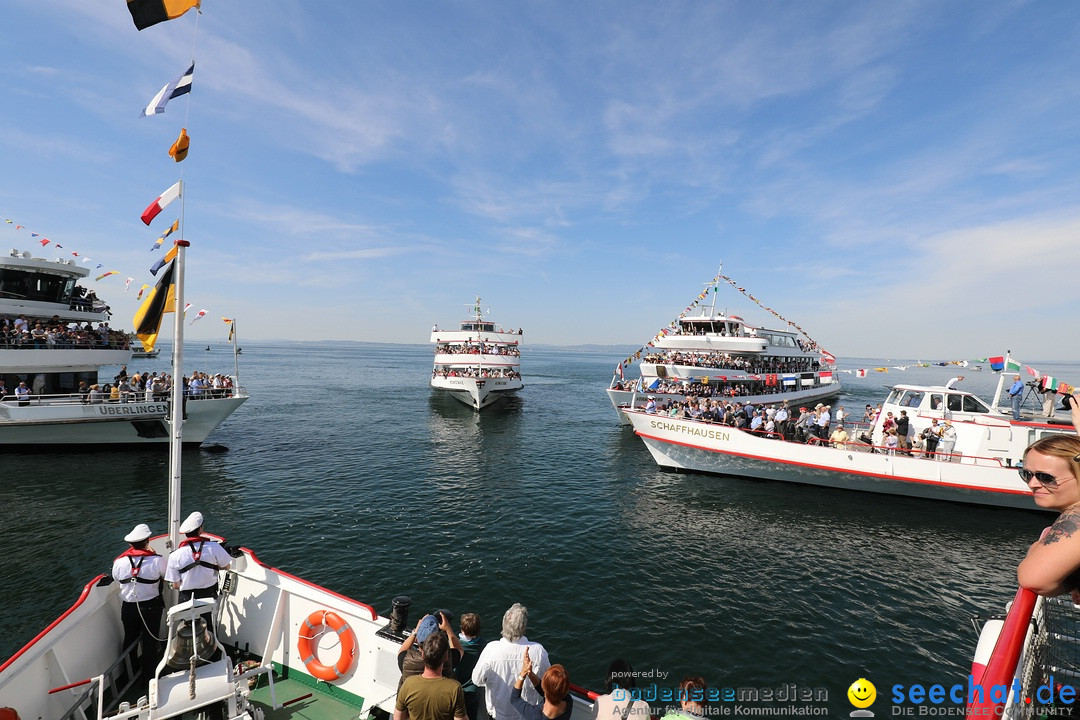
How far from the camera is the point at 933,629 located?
10.0 metres

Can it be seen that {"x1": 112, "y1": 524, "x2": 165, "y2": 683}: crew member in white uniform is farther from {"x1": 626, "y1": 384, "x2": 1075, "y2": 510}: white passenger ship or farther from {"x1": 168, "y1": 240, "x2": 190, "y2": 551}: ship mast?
{"x1": 626, "y1": 384, "x2": 1075, "y2": 510}: white passenger ship

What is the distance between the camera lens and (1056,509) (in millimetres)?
2373

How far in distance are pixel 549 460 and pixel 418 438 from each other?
9.40 metres

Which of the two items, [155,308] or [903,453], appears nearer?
[155,308]

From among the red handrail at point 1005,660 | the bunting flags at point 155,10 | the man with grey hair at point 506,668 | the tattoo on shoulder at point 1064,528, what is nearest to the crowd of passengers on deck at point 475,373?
the bunting flags at point 155,10

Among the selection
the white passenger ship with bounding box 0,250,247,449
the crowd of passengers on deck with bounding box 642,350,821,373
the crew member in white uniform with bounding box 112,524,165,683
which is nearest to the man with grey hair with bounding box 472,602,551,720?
the crew member in white uniform with bounding box 112,524,165,683

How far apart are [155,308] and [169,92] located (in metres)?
3.50

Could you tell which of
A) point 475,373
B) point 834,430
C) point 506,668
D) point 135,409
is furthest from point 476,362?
point 506,668

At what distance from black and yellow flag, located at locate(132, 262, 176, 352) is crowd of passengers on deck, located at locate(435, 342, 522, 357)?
35.5 metres

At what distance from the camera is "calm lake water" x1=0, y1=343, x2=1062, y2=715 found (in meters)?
9.36

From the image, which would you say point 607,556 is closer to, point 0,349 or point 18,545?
point 18,545

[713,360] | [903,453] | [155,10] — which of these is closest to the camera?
[155,10]

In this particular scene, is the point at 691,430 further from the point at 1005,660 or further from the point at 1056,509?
the point at 1056,509

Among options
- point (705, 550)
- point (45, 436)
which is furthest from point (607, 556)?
point (45, 436)
